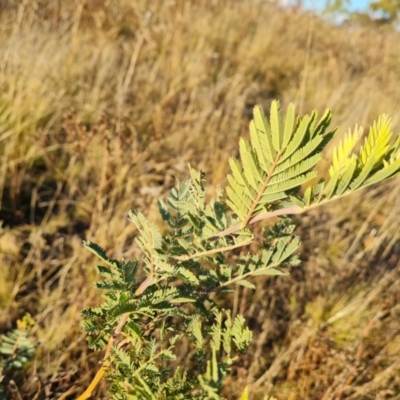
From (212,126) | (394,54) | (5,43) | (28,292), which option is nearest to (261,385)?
(28,292)

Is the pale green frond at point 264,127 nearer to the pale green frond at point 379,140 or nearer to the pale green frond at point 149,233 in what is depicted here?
the pale green frond at point 379,140

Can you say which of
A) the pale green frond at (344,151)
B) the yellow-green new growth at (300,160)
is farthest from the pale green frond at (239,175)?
the pale green frond at (344,151)

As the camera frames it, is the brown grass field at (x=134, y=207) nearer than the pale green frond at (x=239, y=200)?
No

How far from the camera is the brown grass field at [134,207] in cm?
153

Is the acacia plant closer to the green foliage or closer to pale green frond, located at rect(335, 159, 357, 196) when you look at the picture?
pale green frond, located at rect(335, 159, 357, 196)

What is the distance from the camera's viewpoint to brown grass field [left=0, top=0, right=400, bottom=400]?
153cm

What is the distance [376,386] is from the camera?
1.51 meters

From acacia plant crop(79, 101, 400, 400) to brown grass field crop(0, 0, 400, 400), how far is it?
0.56 meters

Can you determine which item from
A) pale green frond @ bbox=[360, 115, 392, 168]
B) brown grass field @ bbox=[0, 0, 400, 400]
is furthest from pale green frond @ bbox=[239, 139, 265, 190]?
brown grass field @ bbox=[0, 0, 400, 400]

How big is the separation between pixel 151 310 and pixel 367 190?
94.8 inches

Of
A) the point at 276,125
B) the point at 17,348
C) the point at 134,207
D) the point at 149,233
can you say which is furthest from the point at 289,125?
the point at 134,207

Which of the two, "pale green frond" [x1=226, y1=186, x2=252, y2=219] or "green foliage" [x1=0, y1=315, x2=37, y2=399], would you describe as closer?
"pale green frond" [x1=226, y1=186, x2=252, y2=219]

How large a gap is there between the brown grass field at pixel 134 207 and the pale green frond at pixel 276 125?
91 centimetres

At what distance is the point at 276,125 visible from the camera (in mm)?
510
